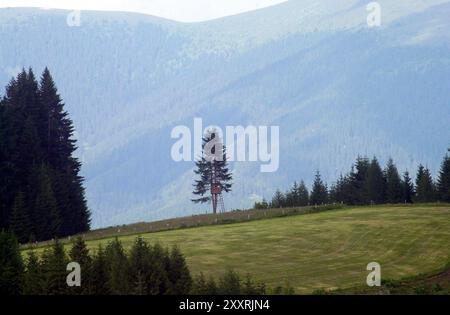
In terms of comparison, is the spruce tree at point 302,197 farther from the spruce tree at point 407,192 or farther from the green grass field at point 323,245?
the green grass field at point 323,245

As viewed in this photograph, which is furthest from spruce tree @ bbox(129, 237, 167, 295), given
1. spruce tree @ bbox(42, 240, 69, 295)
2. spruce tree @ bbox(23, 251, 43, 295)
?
spruce tree @ bbox(23, 251, 43, 295)

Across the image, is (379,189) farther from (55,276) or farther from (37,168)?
(55,276)

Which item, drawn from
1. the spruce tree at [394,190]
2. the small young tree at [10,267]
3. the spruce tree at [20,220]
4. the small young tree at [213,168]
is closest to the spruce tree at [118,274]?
the small young tree at [10,267]

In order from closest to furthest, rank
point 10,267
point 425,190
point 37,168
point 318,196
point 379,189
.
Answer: point 10,267 → point 37,168 → point 425,190 → point 379,189 → point 318,196

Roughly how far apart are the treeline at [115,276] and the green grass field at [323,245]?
908cm

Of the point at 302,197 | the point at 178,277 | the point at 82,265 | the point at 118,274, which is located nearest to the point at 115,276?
the point at 118,274

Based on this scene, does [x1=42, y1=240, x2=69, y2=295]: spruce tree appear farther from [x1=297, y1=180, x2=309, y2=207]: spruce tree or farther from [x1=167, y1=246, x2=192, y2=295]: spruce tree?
[x1=297, y1=180, x2=309, y2=207]: spruce tree

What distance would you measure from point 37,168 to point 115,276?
50.4 metres

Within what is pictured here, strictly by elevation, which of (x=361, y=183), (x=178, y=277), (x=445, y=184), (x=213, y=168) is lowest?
(x=178, y=277)

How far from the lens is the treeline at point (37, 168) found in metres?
80.4

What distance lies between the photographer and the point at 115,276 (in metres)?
36.5

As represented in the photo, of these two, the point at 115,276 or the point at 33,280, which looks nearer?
the point at 115,276

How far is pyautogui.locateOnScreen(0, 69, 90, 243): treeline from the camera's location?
8038 cm
